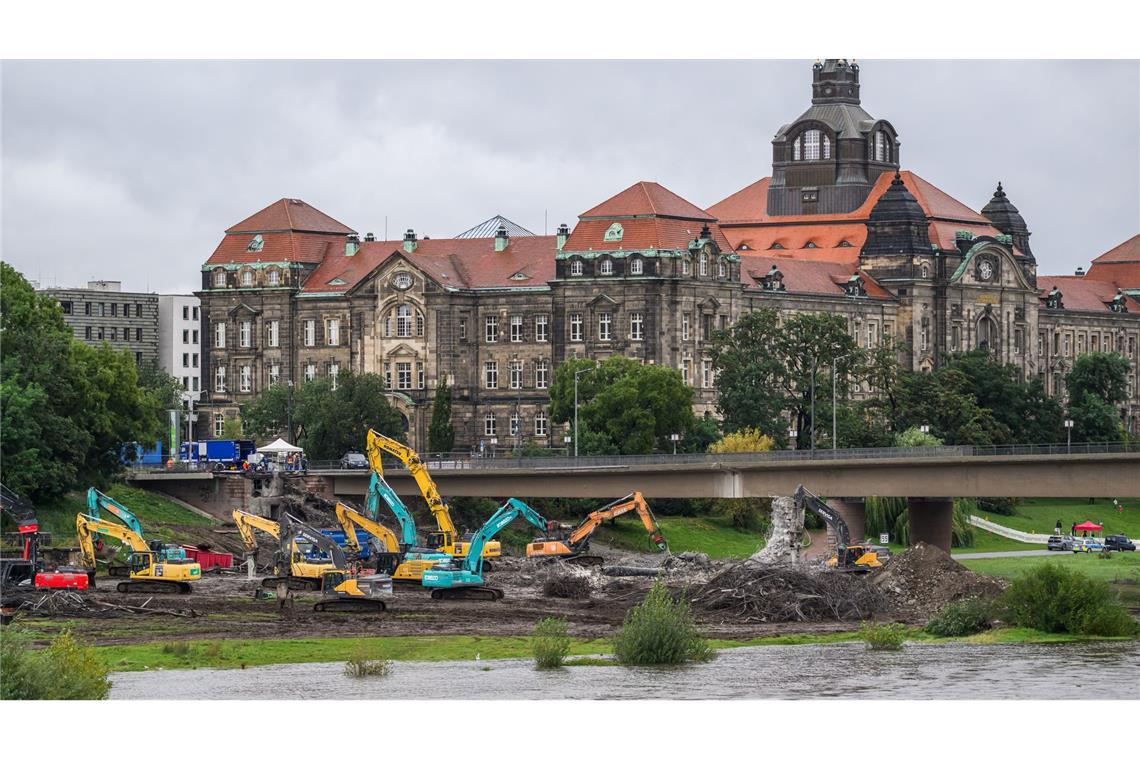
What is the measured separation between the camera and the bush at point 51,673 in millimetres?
80938

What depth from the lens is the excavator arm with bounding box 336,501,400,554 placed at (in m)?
143

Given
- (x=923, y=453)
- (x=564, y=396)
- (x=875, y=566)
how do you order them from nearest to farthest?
1. (x=875, y=566)
2. (x=923, y=453)
3. (x=564, y=396)

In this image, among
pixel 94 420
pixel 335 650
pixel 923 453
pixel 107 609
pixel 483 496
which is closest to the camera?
pixel 335 650

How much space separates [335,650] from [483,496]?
62912 millimetres

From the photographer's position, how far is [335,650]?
106625mm

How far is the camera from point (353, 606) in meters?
122

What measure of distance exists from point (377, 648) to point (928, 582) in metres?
28.5

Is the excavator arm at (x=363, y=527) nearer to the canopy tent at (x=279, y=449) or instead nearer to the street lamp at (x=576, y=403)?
the street lamp at (x=576, y=403)

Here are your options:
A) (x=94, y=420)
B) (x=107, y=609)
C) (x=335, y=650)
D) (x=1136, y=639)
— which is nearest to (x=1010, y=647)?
(x=1136, y=639)

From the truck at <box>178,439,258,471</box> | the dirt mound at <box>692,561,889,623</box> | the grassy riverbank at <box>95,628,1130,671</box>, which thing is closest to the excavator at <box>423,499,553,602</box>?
Result: the dirt mound at <box>692,561,889,623</box>

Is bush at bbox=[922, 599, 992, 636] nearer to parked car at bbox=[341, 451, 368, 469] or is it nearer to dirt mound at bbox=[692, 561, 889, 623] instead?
dirt mound at bbox=[692, 561, 889, 623]

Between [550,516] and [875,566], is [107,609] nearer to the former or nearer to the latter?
[875,566]

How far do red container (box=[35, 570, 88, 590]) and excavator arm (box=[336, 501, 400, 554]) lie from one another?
1928 cm

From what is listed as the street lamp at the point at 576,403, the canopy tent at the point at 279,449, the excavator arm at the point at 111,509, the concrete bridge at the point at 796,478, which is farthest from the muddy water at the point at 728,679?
the canopy tent at the point at 279,449
